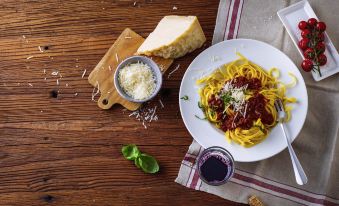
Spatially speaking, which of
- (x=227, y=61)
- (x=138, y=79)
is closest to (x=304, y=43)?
(x=227, y=61)

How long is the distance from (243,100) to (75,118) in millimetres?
1008

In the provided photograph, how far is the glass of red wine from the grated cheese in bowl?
0.46 m

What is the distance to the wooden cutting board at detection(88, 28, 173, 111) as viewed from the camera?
108 inches

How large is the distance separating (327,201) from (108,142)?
130 centimetres

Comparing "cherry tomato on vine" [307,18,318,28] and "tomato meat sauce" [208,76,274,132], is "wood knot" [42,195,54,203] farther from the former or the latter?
"cherry tomato on vine" [307,18,318,28]

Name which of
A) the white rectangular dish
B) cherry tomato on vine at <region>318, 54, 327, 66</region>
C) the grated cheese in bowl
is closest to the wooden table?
the grated cheese in bowl

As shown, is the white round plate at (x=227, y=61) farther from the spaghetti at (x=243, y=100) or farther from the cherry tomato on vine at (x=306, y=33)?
the cherry tomato on vine at (x=306, y=33)

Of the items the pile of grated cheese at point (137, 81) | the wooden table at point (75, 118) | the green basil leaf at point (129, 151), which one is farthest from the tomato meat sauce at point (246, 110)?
the green basil leaf at point (129, 151)

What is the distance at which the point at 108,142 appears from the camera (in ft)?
9.07

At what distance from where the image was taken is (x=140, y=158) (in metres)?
2.67

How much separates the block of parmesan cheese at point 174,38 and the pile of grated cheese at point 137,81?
113 mm

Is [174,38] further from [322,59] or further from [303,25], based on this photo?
[322,59]

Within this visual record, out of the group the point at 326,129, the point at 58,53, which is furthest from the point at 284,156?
the point at 58,53

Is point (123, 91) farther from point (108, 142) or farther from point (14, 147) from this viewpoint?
point (14, 147)
